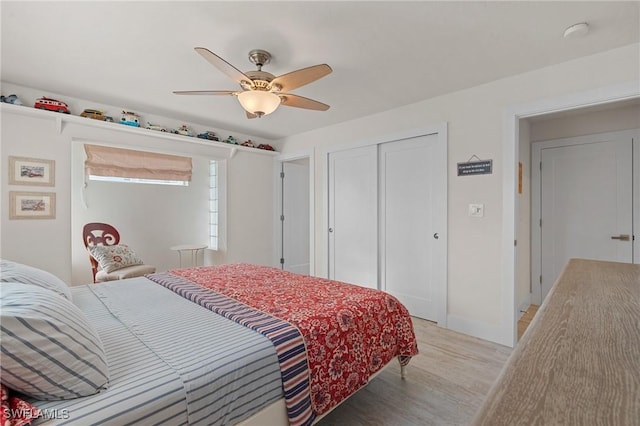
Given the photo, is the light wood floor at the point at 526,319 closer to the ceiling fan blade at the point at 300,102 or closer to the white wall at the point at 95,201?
the ceiling fan blade at the point at 300,102

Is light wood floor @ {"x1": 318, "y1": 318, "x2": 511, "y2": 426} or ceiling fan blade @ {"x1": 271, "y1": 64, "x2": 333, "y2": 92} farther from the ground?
ceiling fan blade @ {"x1": 271, "y1": 64, "x2": 333, "y2": 92}

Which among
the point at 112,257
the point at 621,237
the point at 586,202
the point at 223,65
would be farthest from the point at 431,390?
the point at 112,257

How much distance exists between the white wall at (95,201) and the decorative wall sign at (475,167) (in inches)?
118

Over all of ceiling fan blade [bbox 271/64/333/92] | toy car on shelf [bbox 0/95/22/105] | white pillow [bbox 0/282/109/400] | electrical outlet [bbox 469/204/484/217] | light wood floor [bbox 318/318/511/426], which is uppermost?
toy car on shelf [bbox 0/95/22/105]

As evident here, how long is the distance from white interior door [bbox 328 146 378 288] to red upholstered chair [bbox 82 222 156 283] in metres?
2.44

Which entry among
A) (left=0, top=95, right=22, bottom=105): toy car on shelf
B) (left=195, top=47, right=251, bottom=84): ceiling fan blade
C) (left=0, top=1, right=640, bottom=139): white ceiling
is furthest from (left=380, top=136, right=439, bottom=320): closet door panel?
(left=0, top=95, right=22, bottom=105): toy car on shelf

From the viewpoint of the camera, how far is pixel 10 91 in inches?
110

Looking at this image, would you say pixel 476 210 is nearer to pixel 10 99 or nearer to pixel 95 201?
pixel 10 99

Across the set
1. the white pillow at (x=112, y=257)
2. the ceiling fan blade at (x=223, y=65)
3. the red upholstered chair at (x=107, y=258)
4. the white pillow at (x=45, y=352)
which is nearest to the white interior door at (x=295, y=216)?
the red upholstered chair at (x=107, y=258)

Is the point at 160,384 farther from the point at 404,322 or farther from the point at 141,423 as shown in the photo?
the point at 404,322

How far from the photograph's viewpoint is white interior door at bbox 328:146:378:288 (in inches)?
149

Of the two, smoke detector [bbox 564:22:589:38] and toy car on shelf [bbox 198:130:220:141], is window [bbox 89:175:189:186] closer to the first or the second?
toy car on shelf [bbox 198:130:220:141]

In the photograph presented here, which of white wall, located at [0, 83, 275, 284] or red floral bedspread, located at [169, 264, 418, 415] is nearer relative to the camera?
red floral bedspread, located at [169, 264, 418, 415]

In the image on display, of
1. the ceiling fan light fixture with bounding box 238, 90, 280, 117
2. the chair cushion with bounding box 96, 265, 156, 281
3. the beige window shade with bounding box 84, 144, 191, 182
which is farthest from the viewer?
the beige window shade with bounding box 84, 144, 191, 182
